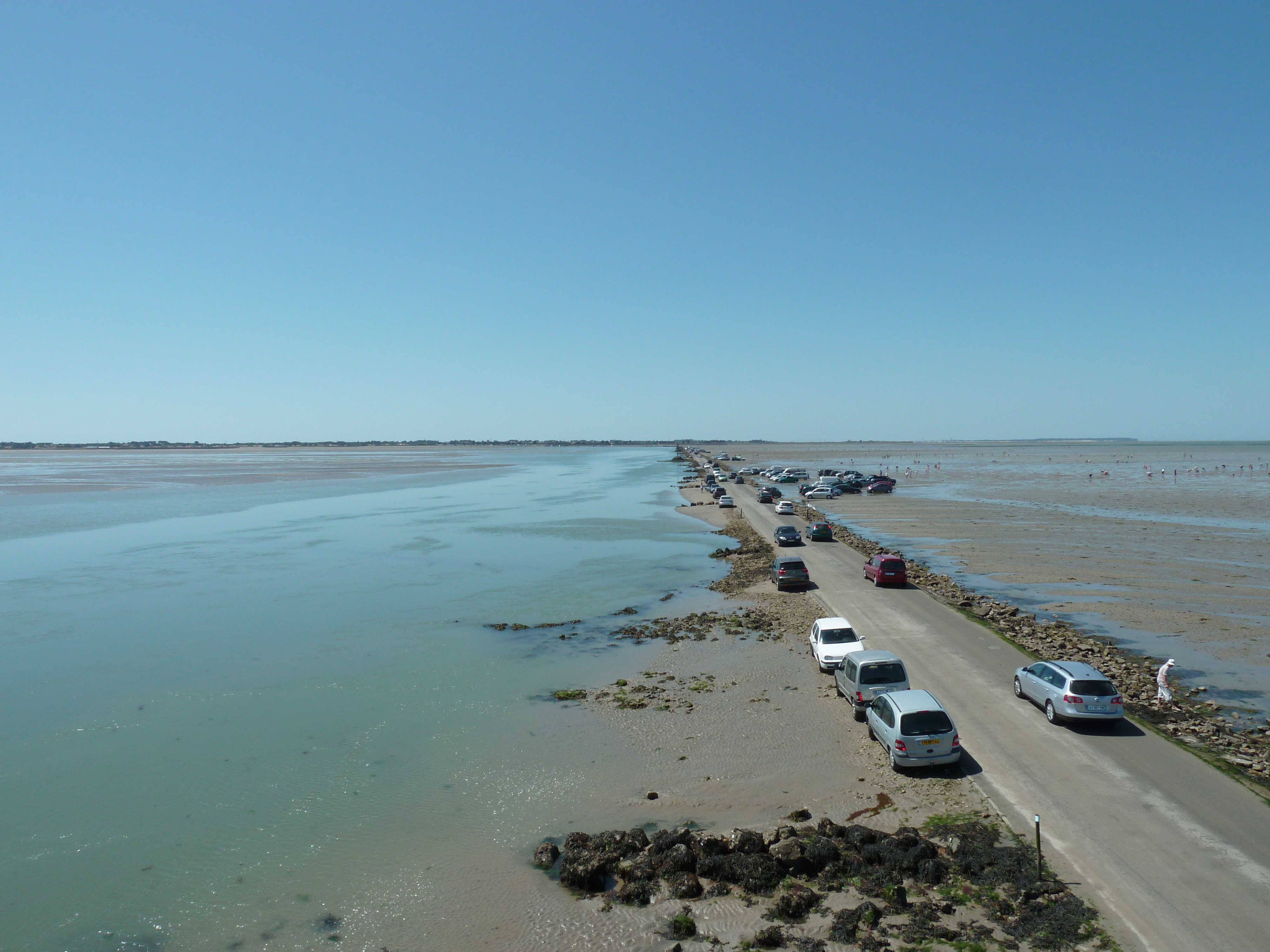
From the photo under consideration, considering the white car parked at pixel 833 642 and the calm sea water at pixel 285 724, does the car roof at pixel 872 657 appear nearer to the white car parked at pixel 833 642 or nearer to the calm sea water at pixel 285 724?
the white car parked at pixel 833 642

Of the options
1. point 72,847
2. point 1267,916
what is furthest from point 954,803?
point 72,847

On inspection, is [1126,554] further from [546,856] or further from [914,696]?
[546,856]

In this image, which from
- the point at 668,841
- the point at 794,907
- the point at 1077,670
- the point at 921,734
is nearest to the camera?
the point at 794,907

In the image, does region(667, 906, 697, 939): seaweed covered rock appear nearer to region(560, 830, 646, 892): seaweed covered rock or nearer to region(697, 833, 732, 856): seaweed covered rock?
region(697, 833, 732, 856): seaweed covered rock

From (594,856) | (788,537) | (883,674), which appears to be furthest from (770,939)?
(788,537)

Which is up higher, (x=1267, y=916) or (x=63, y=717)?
(x=1267, y=916)

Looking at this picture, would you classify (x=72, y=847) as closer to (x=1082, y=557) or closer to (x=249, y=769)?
(x=249, y=769)
